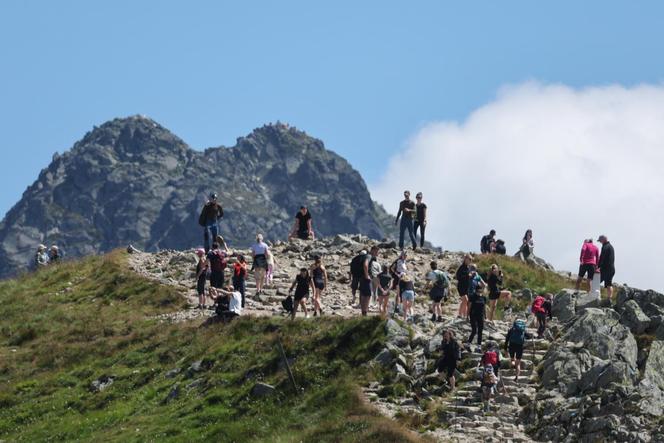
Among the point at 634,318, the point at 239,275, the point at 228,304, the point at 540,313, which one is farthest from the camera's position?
the point at 228,304

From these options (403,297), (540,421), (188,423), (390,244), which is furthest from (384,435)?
(390,244)

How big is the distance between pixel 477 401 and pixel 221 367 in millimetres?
10507

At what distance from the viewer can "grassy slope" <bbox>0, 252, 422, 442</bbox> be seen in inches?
1449

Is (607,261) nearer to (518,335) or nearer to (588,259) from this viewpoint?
(588,259)

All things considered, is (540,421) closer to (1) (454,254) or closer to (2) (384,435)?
(2) (384,435)

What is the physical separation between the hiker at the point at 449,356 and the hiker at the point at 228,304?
11.4 m

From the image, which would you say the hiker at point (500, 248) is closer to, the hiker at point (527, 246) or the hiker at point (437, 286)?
the hiker at point (527, 246)

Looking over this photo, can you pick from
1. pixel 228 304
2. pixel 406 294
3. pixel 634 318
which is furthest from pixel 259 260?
pixel 634 318

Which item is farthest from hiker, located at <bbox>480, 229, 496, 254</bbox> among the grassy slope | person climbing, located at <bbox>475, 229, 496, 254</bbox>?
the grassy slope

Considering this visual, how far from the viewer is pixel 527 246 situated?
61.8 metres

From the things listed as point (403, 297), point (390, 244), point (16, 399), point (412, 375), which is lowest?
point (16, 399)

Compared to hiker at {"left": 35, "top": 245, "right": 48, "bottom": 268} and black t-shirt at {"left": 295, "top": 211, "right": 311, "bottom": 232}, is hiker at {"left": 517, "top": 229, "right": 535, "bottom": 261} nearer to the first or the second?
black t-shirt at {"left": 295, "top": 211, "right": 311, "bottom": 232}

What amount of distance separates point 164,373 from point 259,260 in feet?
26.0

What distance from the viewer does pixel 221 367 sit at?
41.8 metres
